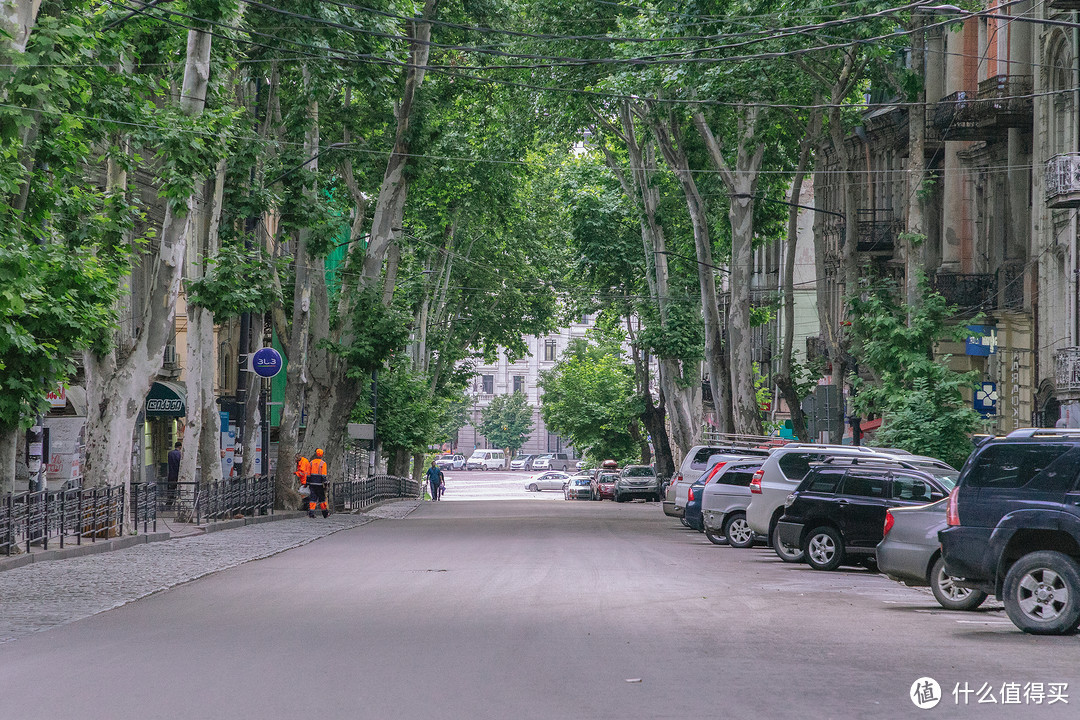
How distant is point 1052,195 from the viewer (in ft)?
89.7

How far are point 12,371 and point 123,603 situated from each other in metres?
5.83

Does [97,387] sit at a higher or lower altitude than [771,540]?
higher

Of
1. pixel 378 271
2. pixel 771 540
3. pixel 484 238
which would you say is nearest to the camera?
pixel 771 540

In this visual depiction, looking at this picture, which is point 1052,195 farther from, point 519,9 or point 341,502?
point 341,502

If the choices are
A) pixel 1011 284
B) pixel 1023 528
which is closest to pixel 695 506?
pixel 1011 284

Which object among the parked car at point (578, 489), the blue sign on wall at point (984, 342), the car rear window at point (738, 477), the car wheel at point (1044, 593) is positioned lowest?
the parked car at point (578, 489)

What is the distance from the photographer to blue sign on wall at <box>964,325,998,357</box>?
33281mm

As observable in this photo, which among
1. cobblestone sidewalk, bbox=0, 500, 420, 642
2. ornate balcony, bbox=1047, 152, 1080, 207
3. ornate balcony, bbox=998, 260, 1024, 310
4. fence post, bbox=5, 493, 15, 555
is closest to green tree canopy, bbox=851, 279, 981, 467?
ornate balcony, bbox=1047, 152, 1080, 207

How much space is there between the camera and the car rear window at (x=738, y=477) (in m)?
24.9

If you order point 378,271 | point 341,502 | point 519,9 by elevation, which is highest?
point 519,9

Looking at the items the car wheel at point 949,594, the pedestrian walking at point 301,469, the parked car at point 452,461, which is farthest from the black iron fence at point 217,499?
the parked car at point 452,461

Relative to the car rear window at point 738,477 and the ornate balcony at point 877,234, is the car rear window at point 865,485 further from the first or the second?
the ornate balcony at point 877,234

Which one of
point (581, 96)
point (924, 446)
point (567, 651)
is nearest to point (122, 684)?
point (567, 651)

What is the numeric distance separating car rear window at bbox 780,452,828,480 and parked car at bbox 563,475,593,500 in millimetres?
48635
